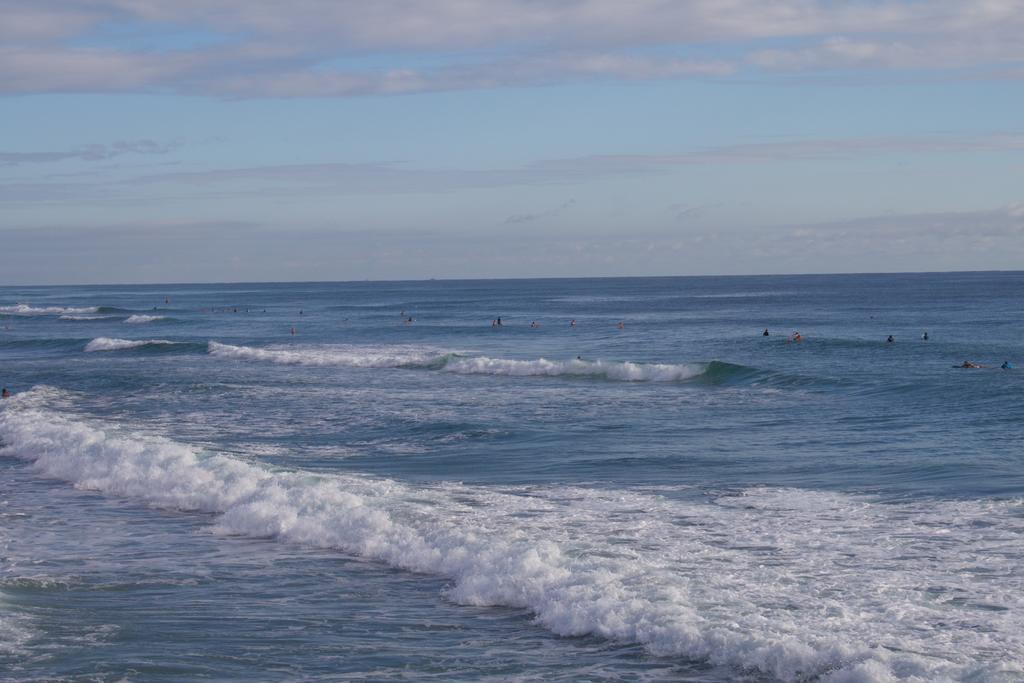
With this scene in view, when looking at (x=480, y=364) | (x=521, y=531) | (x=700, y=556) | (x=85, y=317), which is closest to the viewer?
(x=700, y=556)

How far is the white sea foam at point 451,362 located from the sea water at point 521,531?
3.78 meters

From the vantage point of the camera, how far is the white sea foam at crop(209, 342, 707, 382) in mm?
43250

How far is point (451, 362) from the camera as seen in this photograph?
164 feet

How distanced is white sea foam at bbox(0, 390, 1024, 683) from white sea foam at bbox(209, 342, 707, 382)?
23242 millimetres

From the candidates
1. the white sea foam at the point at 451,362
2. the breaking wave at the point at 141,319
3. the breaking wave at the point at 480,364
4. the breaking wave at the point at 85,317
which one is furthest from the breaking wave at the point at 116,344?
the breaking wave at the point at 85,317

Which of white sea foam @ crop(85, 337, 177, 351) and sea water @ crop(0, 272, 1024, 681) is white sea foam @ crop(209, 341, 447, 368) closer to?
white sea foam @ crop(85, 337, 177, 351)

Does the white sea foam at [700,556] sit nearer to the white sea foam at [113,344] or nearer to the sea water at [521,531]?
the sea water at [521,531]

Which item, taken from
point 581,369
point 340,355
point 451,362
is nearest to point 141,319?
point 340,355

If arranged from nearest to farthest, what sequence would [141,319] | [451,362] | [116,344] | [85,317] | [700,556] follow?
[700,556] → [451,362] → [116,344] → [141,319] → [85,317]

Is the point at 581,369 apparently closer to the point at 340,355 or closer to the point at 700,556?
the point at 340,355

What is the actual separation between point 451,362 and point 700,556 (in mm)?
35561

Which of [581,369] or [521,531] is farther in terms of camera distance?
[581,369]

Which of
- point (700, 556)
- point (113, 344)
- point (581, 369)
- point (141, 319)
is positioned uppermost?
point (141, 319)

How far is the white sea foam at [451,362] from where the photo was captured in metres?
43.2
